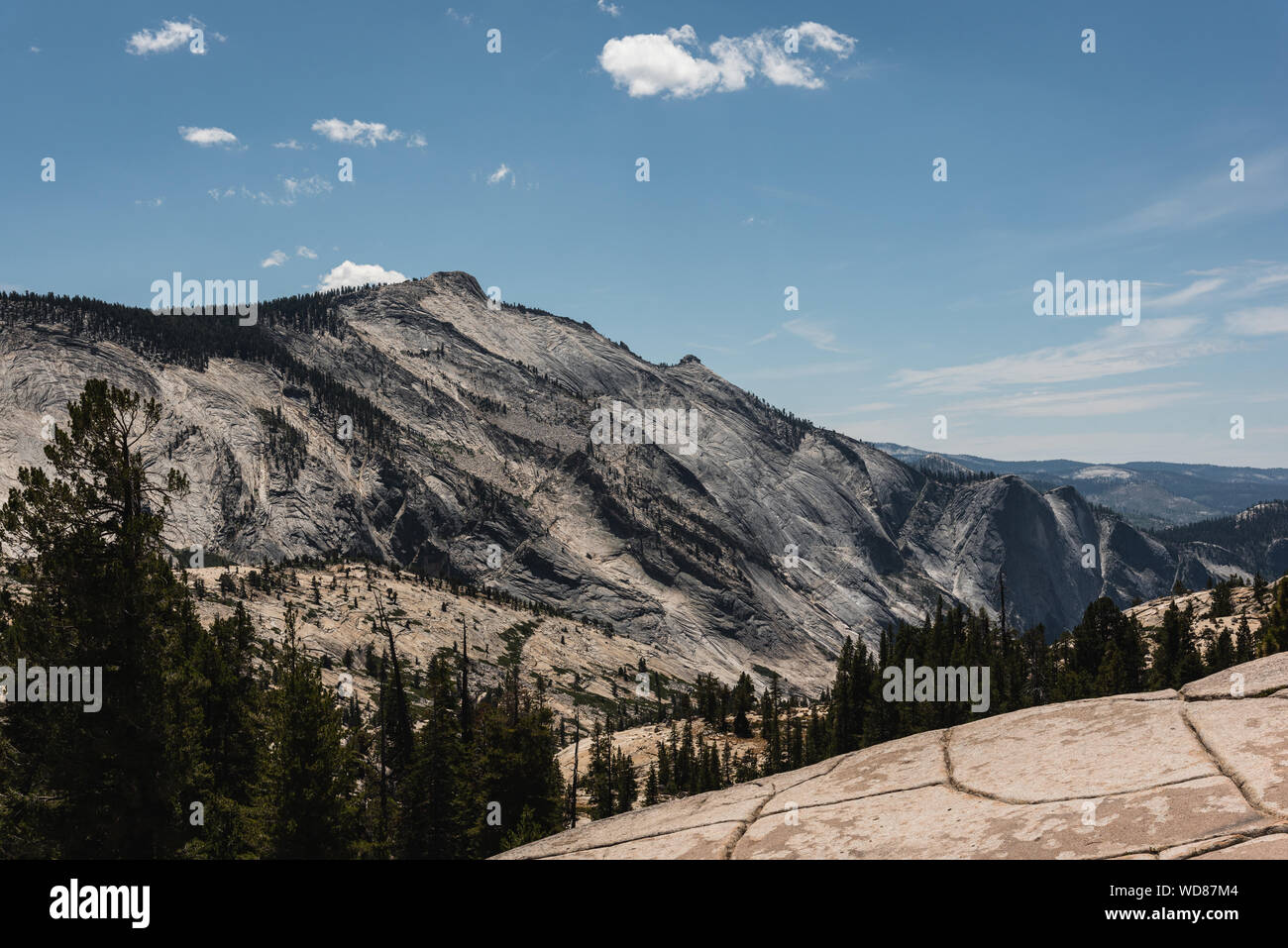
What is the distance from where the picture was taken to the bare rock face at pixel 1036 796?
5.70 metres

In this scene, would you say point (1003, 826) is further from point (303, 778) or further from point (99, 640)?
point (303, 778)

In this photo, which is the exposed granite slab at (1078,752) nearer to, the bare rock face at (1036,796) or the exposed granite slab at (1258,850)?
the bare rock face at (1036,796)

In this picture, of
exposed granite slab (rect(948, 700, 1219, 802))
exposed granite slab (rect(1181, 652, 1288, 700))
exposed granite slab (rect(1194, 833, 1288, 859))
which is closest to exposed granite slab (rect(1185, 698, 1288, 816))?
exposed granite slab (rect(948, 700, 1219, 802))

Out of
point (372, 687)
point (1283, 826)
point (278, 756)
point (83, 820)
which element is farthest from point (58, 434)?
point (372, 687)

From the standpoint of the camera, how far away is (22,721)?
92.1ft

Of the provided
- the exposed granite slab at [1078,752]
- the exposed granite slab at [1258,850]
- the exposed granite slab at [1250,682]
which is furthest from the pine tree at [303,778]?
the exposed granite slab at [1258,850]

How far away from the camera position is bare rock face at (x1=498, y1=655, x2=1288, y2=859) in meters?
5.70

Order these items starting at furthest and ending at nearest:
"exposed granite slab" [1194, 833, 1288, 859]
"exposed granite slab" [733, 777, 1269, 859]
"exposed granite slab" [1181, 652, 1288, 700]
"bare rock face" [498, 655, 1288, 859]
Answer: "exposed granite slab" [1181, 652, 1288, 700], "bare rock face" [498, 655, 1288, 859], "exposed granite slab" [733, 777, 1269, 859], "exposed granite slab" [1194, 833, 1288, 859]

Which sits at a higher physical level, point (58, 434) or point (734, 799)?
point (58, 434)

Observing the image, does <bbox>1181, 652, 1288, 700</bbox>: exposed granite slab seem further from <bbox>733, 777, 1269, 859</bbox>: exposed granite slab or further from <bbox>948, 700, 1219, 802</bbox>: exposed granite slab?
<bbox>733, 777, 1269, 859</bbox>: exposed granite slab

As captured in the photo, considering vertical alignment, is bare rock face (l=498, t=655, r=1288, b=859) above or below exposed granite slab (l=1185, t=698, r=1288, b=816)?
below

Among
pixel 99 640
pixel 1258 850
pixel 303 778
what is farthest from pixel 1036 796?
pixel 303 778
